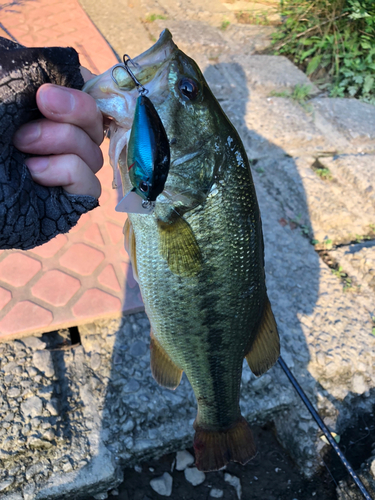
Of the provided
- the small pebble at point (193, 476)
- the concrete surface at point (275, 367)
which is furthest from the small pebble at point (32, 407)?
the small pebble at point (193, 476)

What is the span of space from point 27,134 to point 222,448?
1.69 m

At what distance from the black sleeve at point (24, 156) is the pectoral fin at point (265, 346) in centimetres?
94

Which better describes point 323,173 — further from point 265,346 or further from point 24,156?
Result: point 24,156

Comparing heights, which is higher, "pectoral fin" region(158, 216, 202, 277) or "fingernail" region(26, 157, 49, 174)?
"fingernail" region(26, 157, 49, 174)

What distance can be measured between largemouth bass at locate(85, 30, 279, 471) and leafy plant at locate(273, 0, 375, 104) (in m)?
4.50

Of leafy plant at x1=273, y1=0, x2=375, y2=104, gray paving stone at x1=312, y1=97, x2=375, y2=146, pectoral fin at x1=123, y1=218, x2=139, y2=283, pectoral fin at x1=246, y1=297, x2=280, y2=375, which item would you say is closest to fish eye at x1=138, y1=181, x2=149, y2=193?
pectoral fin at x1=123, y1=218, x2=139, y2=283

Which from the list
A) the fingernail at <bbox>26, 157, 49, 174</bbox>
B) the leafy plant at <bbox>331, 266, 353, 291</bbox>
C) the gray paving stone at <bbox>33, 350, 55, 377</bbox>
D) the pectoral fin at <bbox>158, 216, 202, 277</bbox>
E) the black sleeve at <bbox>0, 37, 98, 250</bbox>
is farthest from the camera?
the leafy plant at <bbox>331, 266, 353, 291</bbox>

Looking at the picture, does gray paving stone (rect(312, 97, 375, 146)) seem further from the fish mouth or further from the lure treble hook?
the lure treble hook

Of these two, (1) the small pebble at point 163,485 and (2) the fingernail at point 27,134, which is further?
(1) the small pebble at point 163,485

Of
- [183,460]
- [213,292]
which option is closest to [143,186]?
[213,292]

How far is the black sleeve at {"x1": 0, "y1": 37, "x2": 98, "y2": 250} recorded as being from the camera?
1.08 meters

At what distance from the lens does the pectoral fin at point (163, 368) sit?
1.77m

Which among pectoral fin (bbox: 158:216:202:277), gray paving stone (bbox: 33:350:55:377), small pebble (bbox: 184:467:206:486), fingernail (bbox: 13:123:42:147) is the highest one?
fingernail (bbox: 13:123:42:147)

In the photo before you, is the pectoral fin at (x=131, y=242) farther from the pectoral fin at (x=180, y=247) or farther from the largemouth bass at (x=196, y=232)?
the pectoral fin at (x=180, y=247)
